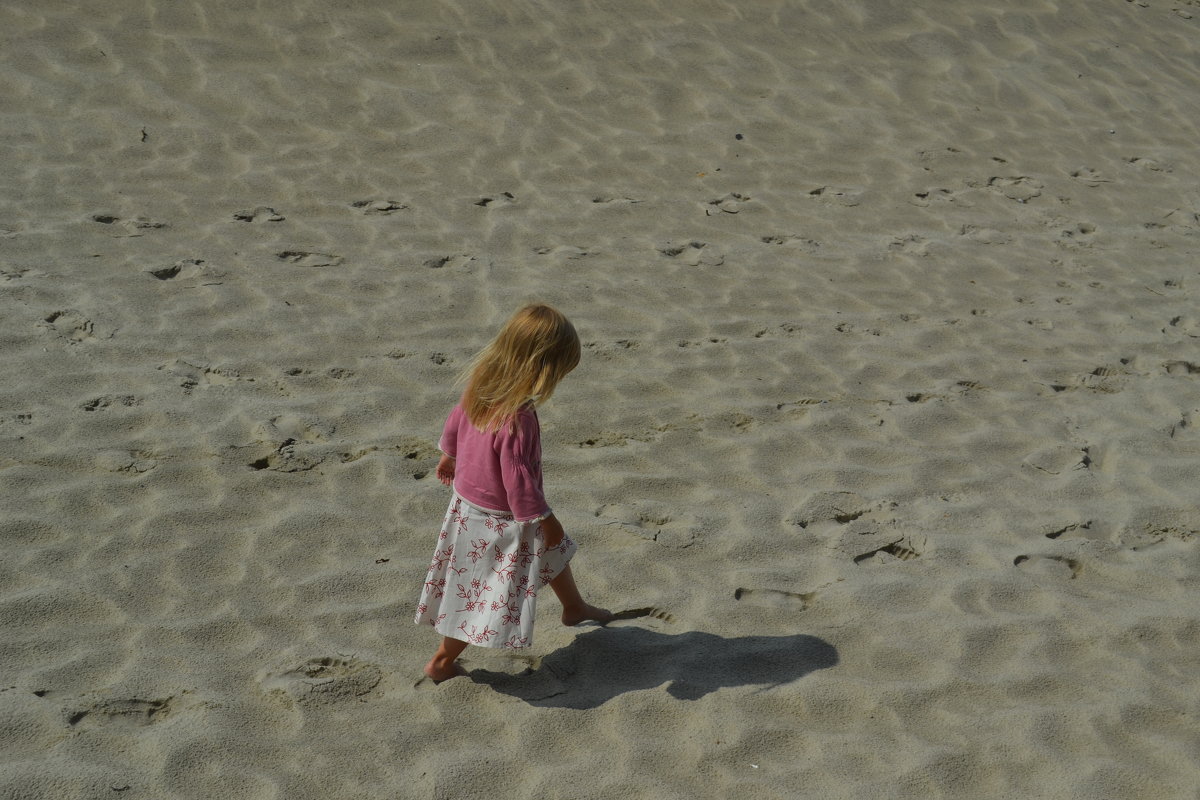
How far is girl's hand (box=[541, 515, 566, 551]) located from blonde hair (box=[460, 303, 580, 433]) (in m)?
0.26

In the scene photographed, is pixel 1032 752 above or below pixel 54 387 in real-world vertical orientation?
above

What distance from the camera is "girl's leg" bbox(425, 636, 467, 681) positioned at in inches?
113

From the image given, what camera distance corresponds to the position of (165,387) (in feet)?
13.6

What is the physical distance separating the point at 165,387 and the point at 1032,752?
320 cm

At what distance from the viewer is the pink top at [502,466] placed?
2656mm

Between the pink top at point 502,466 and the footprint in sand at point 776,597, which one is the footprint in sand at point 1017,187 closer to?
the footprint in sand at point 776,597

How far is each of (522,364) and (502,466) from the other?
10.0 inches

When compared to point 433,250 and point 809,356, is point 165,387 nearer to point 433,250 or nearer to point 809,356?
point 433,250

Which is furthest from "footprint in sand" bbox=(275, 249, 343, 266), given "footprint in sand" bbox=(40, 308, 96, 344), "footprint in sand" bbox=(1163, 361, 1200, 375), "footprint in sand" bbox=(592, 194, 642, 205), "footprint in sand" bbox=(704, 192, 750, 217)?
"footprint in sand" bbox=(1163, 361, 1200, 375)

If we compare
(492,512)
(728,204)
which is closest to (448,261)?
(728,204)

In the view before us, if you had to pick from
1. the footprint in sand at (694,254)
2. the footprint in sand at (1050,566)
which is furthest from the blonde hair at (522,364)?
the footprint in sand at (694,254)

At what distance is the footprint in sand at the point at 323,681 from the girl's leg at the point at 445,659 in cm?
14

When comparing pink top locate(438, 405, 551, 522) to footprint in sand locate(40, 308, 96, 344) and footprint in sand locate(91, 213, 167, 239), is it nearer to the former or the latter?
footprint in sand locate(40, 308, 96, 344)

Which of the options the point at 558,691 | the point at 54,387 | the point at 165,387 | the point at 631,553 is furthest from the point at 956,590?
the point at 54,387
